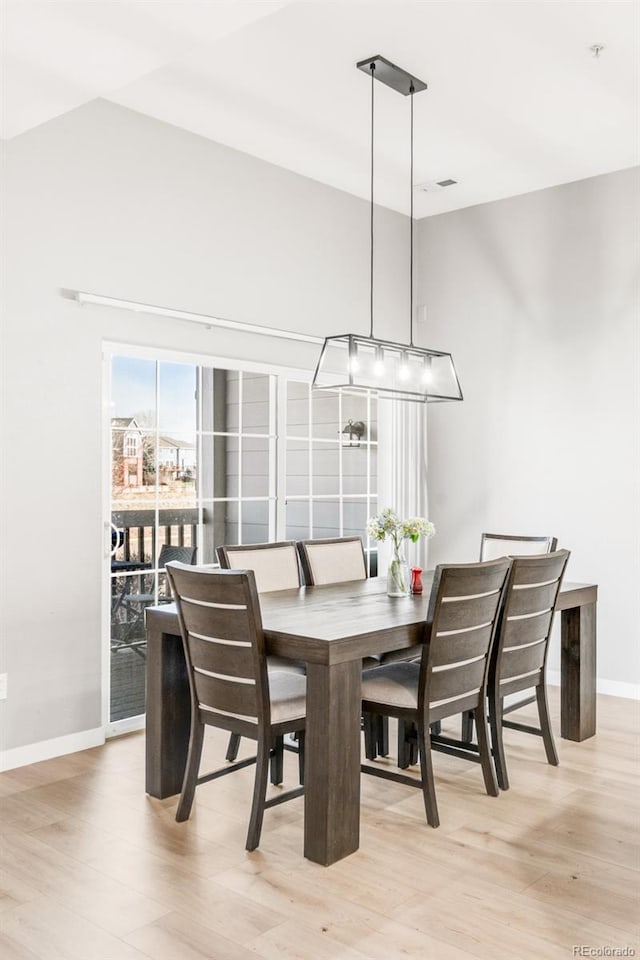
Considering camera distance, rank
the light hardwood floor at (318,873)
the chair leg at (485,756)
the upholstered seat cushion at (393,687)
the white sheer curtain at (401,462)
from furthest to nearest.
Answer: the white sheer curtain at (401,462), the chair leg at (485,756), the upholstered seat cushion at (393,687), the light hardwood floor at (318,873)

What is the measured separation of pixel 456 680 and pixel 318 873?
0.89 metres

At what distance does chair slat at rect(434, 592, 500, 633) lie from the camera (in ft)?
10.2

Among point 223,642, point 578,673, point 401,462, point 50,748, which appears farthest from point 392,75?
point 50,748

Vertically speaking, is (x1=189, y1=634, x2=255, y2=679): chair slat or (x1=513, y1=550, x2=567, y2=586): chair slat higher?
(x1=513, y1=550, x2=567, y2=586): chair slat

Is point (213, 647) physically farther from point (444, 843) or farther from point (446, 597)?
point (444, 843)

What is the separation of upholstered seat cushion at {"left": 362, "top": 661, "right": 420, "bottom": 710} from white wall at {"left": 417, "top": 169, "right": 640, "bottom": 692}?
2.26m

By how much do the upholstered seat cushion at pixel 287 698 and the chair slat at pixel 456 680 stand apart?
487 millimetres

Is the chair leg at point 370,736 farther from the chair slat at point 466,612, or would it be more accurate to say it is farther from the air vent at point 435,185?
the air vent at point 435,185

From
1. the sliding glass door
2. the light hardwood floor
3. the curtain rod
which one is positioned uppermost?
the curtain rod

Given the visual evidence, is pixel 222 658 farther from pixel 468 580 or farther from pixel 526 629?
pixel 526 629

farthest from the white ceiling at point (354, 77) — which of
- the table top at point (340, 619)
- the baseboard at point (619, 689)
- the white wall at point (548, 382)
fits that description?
the baseboard at point (619, 689)

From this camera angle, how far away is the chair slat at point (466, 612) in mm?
3094

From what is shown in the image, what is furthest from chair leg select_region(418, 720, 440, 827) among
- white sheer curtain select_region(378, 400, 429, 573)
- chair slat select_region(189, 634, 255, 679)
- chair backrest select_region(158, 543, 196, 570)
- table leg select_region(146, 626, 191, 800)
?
white sheer curtain select_region(378, 400, 429, 573)

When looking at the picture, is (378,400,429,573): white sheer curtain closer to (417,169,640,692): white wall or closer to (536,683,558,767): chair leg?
(417,169,640,692): white wall
